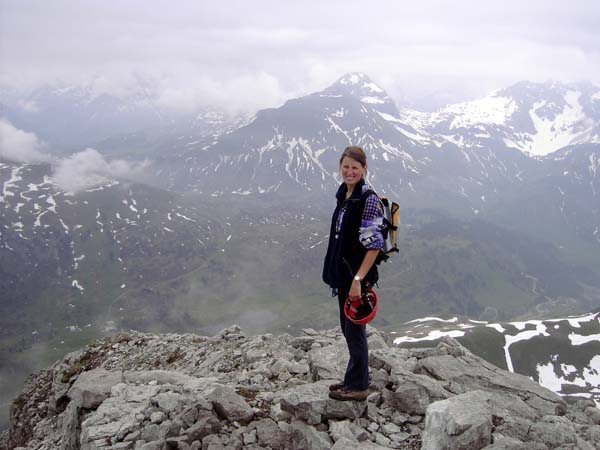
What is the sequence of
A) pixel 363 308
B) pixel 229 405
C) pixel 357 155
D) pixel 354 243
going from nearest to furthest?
pixel 357 155 → pixel 354 243 → pixel 363 308 → pixel 229 405

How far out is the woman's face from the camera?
9.67 m

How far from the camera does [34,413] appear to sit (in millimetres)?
21078

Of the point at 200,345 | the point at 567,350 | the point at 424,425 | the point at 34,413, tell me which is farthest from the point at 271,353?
the point at 567,350

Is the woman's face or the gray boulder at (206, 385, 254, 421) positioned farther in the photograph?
the gray boulder at (206, 385, 254, 421)

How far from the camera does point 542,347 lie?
469ft

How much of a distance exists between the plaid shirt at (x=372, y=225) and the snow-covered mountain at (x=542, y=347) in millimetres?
128514

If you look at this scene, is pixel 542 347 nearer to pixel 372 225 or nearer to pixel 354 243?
pixel 354 243

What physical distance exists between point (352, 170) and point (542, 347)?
16264cm

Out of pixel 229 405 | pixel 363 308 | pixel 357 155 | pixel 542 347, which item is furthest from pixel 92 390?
pixel 542 347

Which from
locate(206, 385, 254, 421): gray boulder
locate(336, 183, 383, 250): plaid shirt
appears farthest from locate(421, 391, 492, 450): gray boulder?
locate(206, 385, 254, 421): gray boulder

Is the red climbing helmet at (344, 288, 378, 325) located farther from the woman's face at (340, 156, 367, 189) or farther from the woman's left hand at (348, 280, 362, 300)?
the woman's face at (340, 156, 367, 189)

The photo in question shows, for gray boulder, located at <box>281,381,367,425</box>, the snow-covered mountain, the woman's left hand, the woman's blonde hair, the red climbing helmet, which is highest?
the woman's blonde hair

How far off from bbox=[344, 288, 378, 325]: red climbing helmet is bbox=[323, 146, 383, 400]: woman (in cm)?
24

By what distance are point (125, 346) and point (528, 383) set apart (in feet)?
66.9
